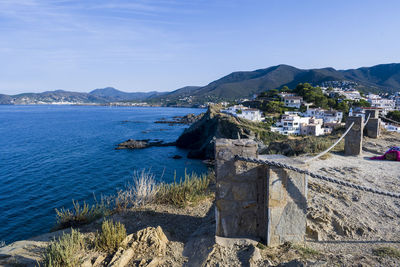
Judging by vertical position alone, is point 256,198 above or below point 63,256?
above

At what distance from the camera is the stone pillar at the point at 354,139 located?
915 centimetres

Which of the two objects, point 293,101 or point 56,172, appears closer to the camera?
point 56,172

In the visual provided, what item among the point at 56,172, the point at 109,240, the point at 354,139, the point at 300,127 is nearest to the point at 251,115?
the point at 300,127

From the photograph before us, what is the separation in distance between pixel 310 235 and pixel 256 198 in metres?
1.15

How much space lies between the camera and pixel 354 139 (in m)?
9.44

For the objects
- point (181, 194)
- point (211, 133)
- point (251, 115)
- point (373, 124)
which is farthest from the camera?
point (251, 115)

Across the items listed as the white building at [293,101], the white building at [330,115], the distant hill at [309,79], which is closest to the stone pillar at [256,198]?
the white building at [330,115]

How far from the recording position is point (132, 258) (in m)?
3.47

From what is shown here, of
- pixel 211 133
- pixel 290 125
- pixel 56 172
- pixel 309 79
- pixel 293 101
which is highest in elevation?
pixel 309 79

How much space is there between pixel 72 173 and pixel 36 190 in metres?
4.27

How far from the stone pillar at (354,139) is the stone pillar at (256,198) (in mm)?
7243

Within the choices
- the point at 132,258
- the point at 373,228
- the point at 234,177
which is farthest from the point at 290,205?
the point at 132,258

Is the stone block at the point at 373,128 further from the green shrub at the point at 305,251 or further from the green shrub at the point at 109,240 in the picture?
the green shrub at the point at 109,240

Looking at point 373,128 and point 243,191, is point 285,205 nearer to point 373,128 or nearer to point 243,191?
point 243,191
